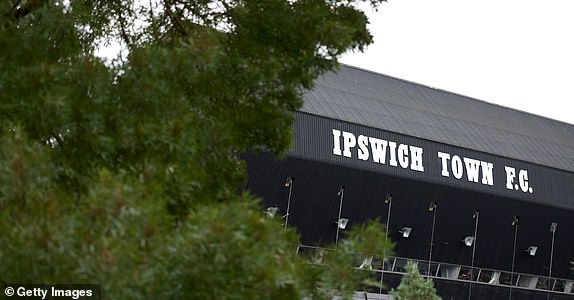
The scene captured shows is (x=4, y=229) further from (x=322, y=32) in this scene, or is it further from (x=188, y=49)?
(x=322, y=32)

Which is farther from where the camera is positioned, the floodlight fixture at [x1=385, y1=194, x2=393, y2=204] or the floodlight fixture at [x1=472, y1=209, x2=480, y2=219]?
the floodlight fixture at [x1=472, y1=209, x2=480, y2=219]

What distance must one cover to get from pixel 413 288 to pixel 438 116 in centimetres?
1158

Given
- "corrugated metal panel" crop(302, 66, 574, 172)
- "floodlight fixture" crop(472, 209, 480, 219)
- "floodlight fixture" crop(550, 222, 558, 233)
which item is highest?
"corrugated metal panel" crop(302, 66, 574, 172)

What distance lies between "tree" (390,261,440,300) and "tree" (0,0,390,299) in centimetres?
2672

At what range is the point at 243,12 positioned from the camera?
14102 millimetres

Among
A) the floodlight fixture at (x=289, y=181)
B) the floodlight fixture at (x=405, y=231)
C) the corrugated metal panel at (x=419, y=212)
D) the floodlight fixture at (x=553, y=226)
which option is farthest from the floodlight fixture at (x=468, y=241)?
the floodlight fixture at (x=289, y=181)

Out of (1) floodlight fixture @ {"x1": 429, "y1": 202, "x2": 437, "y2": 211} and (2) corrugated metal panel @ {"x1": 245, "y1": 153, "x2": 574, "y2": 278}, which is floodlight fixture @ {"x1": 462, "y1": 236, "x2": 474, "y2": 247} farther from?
(1) floodlight fixture @ {"x1": 429, "y1": 202, "x2": 437, "y2": 211}

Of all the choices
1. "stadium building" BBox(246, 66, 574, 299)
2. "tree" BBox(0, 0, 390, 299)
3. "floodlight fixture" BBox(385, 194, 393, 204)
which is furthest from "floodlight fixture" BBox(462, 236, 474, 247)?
"tree" BBox(0, 0, 390, 299)

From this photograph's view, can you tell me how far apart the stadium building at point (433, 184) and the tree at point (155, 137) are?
74.5 feet

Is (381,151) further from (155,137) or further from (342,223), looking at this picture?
(155,137)

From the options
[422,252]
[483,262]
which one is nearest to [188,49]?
[422,252]

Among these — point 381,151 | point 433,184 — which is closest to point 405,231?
point 433,184

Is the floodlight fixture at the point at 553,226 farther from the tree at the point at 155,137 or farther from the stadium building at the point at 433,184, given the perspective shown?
the tree at the point at 155,137

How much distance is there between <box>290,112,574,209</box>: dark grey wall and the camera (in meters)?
39.2
